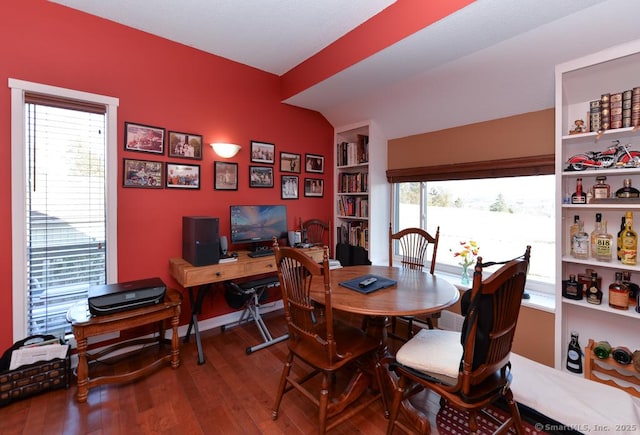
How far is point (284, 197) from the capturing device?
11.2ft

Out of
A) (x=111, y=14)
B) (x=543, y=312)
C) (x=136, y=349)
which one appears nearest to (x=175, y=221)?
Result: (x=136, y=349)

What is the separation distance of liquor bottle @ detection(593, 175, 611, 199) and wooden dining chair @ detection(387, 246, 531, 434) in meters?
1.13

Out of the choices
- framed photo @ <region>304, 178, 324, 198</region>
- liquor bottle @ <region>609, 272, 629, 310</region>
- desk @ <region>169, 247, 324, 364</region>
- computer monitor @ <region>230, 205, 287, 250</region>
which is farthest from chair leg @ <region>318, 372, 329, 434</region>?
framed photo @ <region>304, 178, 324, 198</region>

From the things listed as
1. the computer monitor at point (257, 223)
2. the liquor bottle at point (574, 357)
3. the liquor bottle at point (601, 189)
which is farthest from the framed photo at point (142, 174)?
the liquor bottle at point (574, 357)

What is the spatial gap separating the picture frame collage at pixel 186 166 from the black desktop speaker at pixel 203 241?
504mm

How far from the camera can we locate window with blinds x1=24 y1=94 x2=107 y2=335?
2115 millimetres

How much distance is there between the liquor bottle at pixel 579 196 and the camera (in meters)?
1.96

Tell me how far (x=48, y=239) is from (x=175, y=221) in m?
0.88

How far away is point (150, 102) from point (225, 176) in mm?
895

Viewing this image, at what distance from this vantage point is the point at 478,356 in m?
1.20

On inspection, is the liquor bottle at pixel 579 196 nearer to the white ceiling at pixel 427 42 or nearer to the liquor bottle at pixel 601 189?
the liquor bottle at pixel 601 189

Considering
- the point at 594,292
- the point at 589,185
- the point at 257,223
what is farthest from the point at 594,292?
the point at 257,223

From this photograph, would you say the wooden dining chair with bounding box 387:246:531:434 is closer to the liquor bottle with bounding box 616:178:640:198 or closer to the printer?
the liquor bottle with bounding box 616:178:640:198

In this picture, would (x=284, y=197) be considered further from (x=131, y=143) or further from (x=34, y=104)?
(x=34, y=104)
